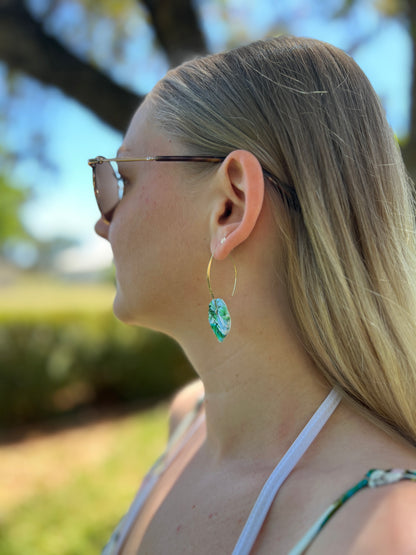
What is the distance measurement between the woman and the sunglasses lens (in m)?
0.08

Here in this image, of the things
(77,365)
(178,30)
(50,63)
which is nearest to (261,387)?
(178,30)

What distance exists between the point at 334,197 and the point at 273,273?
27cm

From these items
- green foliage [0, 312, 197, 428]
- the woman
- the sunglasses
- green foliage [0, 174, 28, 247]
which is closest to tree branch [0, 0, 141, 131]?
the sunglasses

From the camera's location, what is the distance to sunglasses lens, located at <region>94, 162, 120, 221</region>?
181 cm

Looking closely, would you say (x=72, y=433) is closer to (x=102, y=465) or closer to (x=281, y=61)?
(x=102, y=465)

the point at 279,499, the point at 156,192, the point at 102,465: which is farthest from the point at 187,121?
the point at 102,465

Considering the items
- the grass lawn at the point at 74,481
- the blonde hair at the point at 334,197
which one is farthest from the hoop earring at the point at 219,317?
Answer: the grass lawn at the point at 74,481

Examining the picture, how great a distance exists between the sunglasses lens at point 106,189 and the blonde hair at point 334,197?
1.03ft

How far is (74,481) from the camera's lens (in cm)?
621

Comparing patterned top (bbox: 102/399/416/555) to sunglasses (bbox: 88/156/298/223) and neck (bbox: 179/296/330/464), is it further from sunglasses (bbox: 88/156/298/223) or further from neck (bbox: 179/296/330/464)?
sunglasses (bbox: 88/156/298/223)

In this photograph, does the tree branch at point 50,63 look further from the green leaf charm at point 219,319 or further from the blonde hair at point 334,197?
the green leaf charm at point 219,319

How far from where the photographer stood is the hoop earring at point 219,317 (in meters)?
1.55

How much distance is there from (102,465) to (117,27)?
5.03m

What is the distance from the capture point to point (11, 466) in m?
7.00
